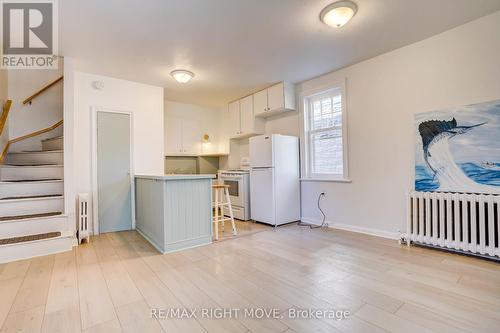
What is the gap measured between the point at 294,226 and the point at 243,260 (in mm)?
1636

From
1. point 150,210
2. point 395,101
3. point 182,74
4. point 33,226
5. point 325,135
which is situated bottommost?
point 33,226

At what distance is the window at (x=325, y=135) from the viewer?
370cm

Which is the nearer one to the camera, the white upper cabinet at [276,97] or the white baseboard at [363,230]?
the white baseboard at [363,230]

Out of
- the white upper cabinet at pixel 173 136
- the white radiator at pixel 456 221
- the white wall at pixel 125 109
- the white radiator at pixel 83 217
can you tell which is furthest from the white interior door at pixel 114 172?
the white radiator at pixel 456 221

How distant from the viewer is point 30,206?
2.96m

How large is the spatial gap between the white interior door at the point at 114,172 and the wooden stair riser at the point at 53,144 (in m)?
0.49

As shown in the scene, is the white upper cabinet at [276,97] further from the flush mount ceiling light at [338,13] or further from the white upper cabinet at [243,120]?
the flush mount ceiling light at [338,13]

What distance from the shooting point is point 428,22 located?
8.05ft

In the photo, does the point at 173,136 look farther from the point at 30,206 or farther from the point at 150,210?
the point at 30,206

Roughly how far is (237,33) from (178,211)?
2.12 metres

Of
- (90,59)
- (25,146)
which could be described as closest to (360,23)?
(90,59)

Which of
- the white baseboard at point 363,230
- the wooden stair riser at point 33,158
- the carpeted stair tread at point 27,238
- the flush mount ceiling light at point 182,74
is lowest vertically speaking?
the white baseboard at point 363,230

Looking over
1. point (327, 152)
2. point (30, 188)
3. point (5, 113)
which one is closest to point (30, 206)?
point (30, 188)

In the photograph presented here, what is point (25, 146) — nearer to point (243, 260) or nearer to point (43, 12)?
point (43, 12)
